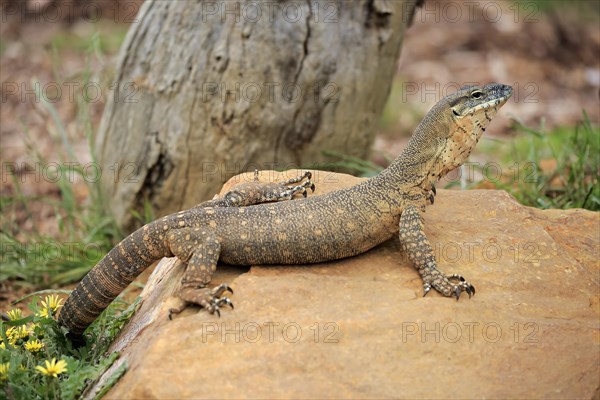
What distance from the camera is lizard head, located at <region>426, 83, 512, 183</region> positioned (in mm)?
6043

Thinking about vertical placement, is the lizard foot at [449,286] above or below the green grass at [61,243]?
above

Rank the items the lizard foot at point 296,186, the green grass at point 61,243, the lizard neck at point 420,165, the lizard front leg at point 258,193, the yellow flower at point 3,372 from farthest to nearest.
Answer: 1. the green grass at point 61,243
2. the lizard foot at point 296,186
3. the lizard front leg at point 258,193
4. the lizard neck at point 420,165
5. the yellow flower at point 3,372

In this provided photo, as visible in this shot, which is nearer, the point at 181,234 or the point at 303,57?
the point at 181,234

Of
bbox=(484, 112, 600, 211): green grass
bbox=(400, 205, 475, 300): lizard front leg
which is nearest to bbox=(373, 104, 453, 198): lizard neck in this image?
bbox=(400, 205, 475, 300): lizard front leg

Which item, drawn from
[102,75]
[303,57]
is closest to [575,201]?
[303,57]

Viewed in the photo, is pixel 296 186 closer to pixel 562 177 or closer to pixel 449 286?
pixel 449 286

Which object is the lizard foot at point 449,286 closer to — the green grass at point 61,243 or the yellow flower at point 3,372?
the yellow flower at point 3,372

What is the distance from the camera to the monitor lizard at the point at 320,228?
584 centimetres

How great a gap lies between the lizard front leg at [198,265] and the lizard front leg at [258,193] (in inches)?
26.3

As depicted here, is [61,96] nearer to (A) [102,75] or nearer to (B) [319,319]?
(A) [102,75]

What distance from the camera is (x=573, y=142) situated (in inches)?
374

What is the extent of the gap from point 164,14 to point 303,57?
6.16 feet

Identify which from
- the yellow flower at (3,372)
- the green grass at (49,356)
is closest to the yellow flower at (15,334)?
the green grass at (49,356)

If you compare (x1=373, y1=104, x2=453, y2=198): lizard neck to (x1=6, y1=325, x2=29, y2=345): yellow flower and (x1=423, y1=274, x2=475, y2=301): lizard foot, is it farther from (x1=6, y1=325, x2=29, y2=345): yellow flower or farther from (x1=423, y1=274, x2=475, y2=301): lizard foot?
(x1=6, y1=325, x2=29, y2=345): yellow flower
